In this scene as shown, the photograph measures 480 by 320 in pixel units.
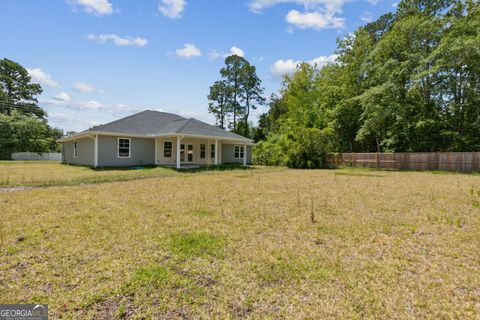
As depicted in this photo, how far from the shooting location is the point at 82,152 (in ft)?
64.2

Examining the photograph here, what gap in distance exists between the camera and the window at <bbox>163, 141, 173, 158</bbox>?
19.1m

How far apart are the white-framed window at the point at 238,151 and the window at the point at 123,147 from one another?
8.67 metres

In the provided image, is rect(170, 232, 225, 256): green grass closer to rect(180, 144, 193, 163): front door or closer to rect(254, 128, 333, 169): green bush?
rect(180, 144, 193, 163): front door

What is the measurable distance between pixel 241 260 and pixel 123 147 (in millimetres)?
16231

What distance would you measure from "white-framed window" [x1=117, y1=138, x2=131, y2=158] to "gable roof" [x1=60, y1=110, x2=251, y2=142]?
620 mm

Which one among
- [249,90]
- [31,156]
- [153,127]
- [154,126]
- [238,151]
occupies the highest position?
[249,90]

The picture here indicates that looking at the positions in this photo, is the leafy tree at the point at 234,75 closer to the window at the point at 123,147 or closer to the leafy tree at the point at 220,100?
the leafy tree at the point at 220,100

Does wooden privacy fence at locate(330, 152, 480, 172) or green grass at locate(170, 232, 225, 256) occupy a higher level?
wooden privacy fence at locate(330, 152, 480, 172)

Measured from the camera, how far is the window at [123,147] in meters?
17.3

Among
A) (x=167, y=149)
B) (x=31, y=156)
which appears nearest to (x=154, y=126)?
(x=167, y=149)

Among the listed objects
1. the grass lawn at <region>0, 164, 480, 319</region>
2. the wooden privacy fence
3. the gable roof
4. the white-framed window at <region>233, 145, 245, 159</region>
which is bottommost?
the grass lawn at <region>0, 164, 480, 319</region>

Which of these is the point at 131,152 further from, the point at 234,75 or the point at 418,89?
the point at 234,75

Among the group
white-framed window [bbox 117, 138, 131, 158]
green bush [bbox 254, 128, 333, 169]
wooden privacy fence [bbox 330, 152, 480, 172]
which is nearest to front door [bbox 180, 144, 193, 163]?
white-framed window [bbox 117, 138, 131, 158]

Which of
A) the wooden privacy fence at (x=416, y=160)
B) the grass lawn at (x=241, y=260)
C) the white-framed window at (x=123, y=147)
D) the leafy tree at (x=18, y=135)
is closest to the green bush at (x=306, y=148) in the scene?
the wooden privacy fence at (x=416, y=160)
